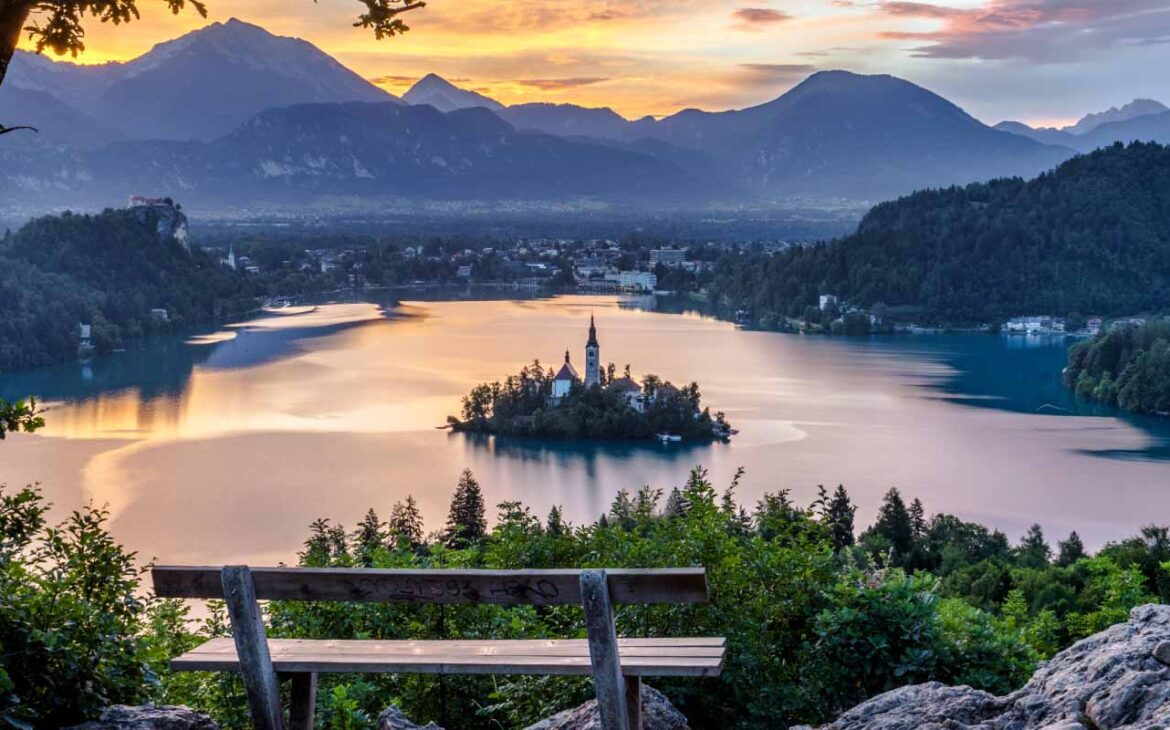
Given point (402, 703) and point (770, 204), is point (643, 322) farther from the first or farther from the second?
point (770, 204)

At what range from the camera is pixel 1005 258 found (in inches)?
1987

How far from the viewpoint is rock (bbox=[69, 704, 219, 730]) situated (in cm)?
237

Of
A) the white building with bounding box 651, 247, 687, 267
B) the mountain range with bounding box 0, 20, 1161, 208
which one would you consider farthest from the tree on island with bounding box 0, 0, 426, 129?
the mountain range with bounding box 0, 20, 1161, 208

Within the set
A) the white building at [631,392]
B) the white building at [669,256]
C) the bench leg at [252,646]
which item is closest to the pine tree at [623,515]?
the bench leg at [252,646]

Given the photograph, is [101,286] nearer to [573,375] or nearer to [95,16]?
[573,375]

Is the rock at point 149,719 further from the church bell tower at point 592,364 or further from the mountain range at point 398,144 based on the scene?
the mountain range at point 398,144

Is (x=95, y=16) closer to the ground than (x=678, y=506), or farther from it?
farther from it

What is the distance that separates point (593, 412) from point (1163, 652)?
22940 mm

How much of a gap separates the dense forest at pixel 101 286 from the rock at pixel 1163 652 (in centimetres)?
3301

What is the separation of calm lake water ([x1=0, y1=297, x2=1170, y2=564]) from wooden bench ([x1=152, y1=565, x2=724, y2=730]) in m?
11.5

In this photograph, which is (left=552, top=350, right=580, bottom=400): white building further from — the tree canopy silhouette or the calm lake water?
the tree canopy silhouette

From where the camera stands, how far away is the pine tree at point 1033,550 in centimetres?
1265

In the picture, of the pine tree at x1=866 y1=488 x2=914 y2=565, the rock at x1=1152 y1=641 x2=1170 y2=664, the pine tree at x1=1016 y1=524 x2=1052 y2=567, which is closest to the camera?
the rock at x1=1152 y1=641 x2=1170 y2=664

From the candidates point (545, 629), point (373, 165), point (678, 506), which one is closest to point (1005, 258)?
point (678, 506)
